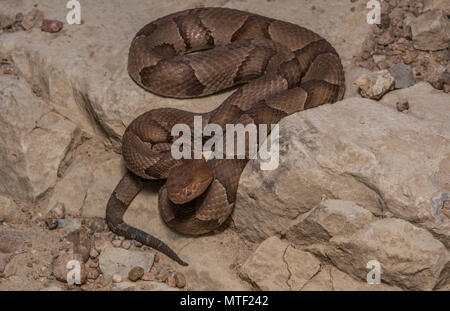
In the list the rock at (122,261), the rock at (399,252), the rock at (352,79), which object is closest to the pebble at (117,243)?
the rock at (122,261)

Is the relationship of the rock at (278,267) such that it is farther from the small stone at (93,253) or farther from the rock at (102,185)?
the rock at (102,185)

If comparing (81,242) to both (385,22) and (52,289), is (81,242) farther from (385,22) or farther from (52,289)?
(385,22)

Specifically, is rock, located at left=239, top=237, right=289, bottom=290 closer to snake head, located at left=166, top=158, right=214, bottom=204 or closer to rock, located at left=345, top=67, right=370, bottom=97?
snake head, located at left=166, top=158, right=214, bottom=204

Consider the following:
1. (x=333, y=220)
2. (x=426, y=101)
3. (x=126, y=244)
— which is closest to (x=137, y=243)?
(x=126, y=244)

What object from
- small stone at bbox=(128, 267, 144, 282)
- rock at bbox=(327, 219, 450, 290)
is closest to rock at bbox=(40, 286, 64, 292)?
small stone at bbox=(128, 267, 144, 282)

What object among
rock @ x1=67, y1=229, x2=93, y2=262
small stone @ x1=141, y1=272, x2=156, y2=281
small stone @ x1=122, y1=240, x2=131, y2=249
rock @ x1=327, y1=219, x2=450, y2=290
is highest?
rock @ x1=327, y1=219, x2=450, y2=290

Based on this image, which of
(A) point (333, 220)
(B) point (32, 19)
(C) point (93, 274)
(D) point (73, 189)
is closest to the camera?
(A) point (333, 220)

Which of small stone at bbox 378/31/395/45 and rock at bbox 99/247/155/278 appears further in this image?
small stone at bbox 378/31/395/45
